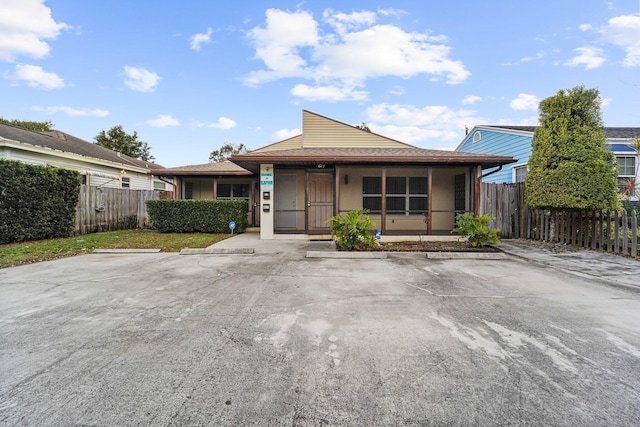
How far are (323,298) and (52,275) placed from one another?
488 centimetres

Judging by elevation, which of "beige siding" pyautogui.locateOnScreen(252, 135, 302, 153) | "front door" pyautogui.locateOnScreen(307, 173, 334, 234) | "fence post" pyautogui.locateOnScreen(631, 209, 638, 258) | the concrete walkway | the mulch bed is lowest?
the concrete walkway

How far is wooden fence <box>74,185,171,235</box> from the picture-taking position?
10.7 m

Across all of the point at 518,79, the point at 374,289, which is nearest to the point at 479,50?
the point at 518,79

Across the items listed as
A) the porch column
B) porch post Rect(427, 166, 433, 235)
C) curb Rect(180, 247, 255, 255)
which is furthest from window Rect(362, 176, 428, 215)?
curb Rect(180, 247, 255, 255)

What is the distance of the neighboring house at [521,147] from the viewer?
1340 centimetres

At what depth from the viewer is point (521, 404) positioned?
1.85 m

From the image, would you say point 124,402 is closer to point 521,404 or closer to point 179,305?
point 179,305

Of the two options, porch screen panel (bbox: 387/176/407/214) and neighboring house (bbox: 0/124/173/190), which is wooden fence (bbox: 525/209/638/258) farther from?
neighboring house (bbox: 0/124/173/190)

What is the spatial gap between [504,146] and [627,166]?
492 cm

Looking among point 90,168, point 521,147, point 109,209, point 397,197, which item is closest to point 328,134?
point 397,197

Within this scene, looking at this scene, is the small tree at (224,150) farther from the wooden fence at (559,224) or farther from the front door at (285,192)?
the wooden fence at (559,224)

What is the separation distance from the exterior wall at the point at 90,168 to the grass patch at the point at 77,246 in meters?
4.72

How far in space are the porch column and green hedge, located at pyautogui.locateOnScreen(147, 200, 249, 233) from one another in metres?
2.22

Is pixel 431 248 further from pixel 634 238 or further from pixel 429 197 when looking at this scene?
pixel 634 238
